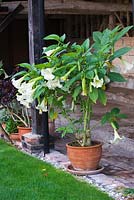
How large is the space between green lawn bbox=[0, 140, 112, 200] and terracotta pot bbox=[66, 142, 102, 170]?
155mm

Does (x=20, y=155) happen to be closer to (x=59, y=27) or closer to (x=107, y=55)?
(x=107, y=55)

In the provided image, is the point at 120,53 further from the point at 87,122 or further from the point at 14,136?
the point at 14,136

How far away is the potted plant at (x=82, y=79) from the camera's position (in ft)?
12.4

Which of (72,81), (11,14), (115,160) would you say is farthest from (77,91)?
(11,14)

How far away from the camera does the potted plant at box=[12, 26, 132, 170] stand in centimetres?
379

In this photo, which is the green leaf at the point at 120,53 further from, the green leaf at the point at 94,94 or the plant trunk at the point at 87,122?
the plant trunk at the point at 87,122

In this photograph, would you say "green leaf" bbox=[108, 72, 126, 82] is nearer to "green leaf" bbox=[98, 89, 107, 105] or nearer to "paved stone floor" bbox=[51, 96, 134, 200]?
"green leaf" bbox=[98, 89, 107, 105]

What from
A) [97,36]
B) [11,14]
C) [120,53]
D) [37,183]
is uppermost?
[11,14]

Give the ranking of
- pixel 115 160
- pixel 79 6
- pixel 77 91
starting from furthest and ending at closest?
pixel 79 6, pixel 115 160, pixel 77 91

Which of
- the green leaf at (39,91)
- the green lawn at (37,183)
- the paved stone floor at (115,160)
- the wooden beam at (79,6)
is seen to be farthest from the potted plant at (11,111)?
the wooden beam at (79,6)

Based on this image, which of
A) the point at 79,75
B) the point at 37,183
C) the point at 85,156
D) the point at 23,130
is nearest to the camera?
the point at 79,75

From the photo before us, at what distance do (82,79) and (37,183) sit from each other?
1.06 m

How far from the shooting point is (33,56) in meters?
5.23

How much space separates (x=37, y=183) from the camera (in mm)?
4074
